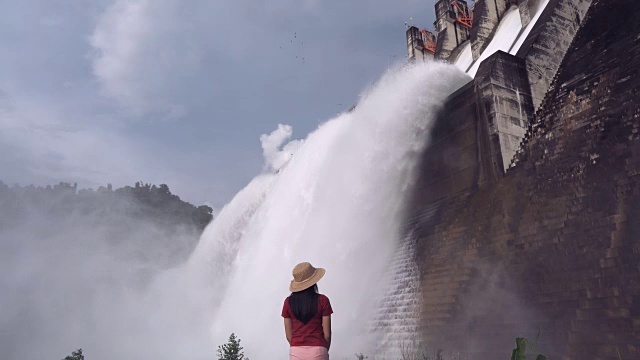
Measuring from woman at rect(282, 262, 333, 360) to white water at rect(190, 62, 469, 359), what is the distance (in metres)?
7.32

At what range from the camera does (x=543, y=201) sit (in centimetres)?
791

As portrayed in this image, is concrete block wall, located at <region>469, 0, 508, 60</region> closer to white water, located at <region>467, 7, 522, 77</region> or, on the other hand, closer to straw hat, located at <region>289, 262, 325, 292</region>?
white water, located at <region>467, 7, 522, 77</region>

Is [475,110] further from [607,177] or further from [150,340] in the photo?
[150,340]

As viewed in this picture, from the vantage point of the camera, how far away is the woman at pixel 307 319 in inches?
130

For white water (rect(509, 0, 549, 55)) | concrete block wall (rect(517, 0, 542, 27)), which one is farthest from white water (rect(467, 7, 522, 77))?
white water (rect(509, 0, 549, 55))

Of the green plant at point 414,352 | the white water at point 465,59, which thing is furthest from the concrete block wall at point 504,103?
the white water at point 465,59

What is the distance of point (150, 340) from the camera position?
16703 millimetres

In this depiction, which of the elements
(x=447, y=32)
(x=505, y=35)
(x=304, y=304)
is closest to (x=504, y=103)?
(x=304, y=304)

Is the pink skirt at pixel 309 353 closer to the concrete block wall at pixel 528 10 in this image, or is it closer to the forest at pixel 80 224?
the concrete block wall at pixel 528 10

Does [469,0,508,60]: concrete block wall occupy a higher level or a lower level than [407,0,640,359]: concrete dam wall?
higher

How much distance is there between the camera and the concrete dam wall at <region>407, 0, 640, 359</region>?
6.43 metres

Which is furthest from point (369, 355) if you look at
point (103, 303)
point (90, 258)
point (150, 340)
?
point (90, 258)

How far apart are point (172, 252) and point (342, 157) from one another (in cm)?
→ 2244

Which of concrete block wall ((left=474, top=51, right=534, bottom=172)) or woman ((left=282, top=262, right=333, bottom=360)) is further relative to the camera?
concrete block wall ((left=474, top=51, right=534, bottom=172))
